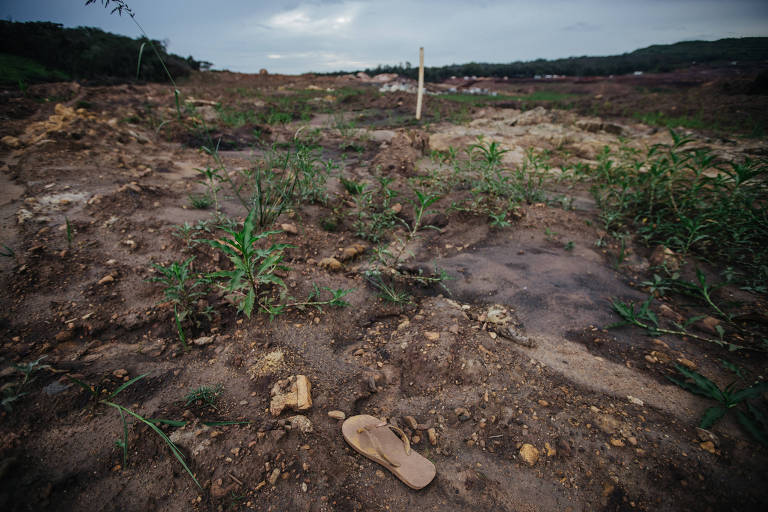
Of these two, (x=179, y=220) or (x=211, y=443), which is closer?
(x=211, y=443)

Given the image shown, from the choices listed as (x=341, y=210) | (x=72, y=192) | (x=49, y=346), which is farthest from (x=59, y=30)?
(x=49, y=346)

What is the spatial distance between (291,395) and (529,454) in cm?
106

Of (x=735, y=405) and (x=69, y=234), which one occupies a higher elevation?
(x=69, y=234)

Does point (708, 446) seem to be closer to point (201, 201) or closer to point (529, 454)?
point (529, 454)

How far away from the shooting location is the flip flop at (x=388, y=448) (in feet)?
3.84

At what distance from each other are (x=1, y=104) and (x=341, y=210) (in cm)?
613

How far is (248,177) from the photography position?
3.63 metres

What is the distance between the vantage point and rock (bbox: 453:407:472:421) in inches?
55.0

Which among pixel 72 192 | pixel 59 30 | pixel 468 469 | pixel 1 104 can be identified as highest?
pixel 59 30

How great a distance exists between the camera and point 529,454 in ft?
4.14

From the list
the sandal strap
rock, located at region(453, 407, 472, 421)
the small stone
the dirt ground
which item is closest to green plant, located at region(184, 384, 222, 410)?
the dirt ground

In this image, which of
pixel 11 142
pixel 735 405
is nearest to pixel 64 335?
pixel 735 405

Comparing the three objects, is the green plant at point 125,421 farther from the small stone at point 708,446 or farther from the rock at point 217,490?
the small stone at point 708,446

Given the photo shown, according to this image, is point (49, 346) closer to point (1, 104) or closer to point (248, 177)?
point (248, 177)
